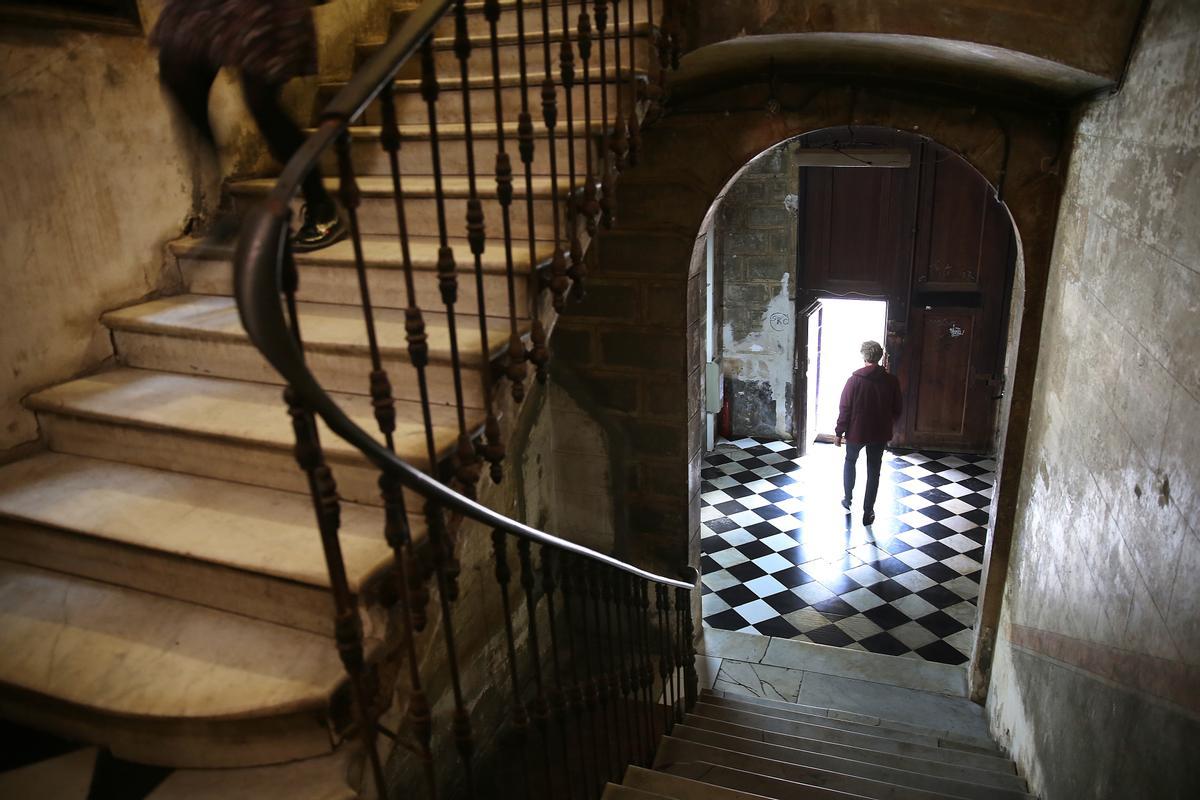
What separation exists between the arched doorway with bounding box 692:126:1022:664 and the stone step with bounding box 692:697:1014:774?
1.75 meters

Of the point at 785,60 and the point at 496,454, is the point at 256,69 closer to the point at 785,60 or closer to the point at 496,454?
the point at 496,454

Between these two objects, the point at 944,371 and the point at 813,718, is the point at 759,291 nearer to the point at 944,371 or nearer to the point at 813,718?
the point at 944,371

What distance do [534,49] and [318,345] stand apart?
5.74 ft

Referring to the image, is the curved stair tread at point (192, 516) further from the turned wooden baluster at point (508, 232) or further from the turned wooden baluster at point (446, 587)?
the turned wooden baluster at point (508, 232)

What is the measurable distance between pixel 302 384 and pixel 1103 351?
9.69 feet

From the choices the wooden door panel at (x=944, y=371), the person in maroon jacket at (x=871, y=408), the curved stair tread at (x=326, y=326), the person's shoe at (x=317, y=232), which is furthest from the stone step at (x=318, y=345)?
the wooden door panel at (x=944, y=371)

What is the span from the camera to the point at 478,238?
6.33 ft

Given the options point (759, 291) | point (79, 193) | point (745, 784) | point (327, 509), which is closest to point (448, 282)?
point (327, 509)

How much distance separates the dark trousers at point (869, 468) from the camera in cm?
687

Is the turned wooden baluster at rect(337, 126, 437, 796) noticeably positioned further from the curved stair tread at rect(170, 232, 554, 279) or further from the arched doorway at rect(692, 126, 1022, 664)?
the arched doorway at rect(692, 126, 1022, 664)

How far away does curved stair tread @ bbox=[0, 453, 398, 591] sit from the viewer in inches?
76.1

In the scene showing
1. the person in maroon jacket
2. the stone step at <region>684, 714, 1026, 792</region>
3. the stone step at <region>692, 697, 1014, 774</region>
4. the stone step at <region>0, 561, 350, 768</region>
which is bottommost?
the stone step at <region>692, 697, 1014, 774</region>

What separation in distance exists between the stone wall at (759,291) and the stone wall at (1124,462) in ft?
14.4

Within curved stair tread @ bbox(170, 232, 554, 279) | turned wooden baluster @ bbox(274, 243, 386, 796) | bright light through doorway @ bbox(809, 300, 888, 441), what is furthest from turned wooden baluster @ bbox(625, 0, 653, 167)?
bright light through doorway @ bbox(809, 300, 888, 441)
